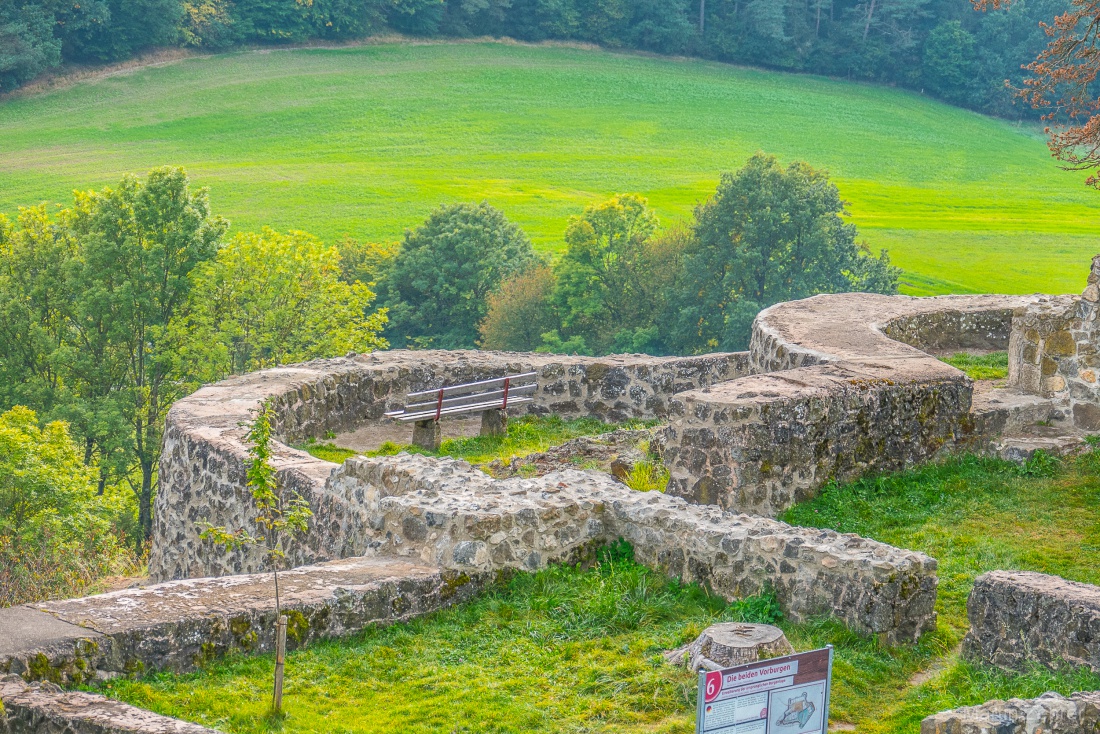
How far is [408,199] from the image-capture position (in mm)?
55406

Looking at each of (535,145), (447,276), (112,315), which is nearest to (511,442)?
(112,315)

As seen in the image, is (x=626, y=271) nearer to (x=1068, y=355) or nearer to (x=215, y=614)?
(x=1068, y=355)

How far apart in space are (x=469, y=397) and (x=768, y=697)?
11008 millimetres

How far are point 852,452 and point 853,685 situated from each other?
485cm

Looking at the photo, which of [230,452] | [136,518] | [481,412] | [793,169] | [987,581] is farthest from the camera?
[793,169]

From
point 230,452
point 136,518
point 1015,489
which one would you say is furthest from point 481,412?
point 136,518

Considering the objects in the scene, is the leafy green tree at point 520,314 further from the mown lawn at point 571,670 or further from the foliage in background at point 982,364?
the mown lawn at point 571,670

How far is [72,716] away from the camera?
7.61 m

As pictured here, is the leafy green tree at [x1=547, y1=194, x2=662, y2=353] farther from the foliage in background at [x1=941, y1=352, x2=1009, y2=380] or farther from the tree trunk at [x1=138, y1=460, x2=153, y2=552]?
the foliage in background at [x1=941, y1=352, x2=1009, y2=380]

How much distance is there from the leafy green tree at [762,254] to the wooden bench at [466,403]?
28.3m

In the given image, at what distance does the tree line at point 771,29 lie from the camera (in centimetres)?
6538

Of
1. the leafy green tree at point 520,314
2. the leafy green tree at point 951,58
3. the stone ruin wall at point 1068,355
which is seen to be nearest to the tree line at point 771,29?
the leafy green tree at point 951,58

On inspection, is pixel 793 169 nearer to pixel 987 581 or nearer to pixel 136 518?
pixel 136 518

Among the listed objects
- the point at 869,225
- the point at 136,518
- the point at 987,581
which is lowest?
the point at 136,518
